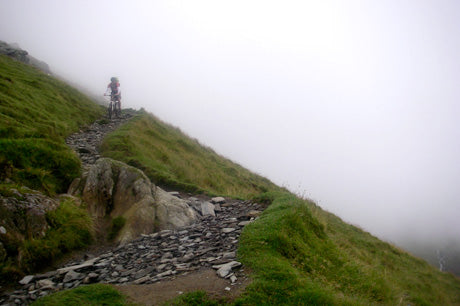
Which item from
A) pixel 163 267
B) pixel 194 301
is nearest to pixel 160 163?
pixel 163 267

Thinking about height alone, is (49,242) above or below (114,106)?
below

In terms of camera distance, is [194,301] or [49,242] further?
[49,242]

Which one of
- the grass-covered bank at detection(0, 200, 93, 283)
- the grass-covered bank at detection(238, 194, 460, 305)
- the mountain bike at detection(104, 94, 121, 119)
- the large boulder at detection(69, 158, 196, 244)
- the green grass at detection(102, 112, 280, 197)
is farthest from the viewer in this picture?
the mountain bike at detection(104, 94, 121, 119)

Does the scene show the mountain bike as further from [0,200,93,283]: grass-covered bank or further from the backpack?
[0,200,93,283]: grass-covered bank

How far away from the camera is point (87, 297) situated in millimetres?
5418

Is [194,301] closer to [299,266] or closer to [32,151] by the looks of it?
[299,266]

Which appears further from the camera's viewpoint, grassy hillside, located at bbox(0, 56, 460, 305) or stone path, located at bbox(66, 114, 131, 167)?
stone path, located at bbox(66, 114, 131, 167)

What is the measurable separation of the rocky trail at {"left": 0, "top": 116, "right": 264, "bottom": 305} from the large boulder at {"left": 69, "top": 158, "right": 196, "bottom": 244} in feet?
2.06

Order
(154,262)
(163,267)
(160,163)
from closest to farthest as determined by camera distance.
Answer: (163,267)
(154,262)
(160,163)

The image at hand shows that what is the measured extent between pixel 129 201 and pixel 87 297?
5600 mm

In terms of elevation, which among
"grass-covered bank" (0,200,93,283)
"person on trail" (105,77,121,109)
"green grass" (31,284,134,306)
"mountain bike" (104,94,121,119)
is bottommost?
"grass-covered bank" (0,200,93,283)

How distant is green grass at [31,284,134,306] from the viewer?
520 centimetres

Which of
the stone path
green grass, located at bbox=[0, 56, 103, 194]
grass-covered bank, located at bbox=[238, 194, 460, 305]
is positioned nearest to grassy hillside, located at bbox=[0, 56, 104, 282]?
green grass, located at bbox=[0, 56, 103, 194]

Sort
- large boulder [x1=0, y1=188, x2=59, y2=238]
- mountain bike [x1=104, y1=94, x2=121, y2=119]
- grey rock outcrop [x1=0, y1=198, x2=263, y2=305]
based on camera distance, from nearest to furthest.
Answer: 1. grey rock outcrop [x1=0, y1=198, x2=263, y2=305]
2. large boulder [x1=0, y1=188, x2=59, y2=238]
3. mountain bike [x1=104, y1=94, x2=121, y2=119]
